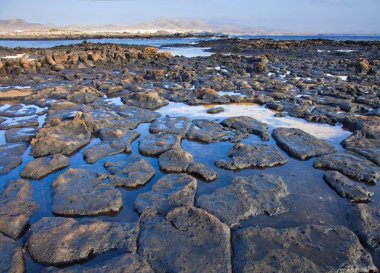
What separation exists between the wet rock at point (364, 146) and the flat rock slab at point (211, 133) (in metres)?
2.19

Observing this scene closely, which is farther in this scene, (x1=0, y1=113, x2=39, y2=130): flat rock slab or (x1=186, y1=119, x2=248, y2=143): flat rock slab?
(x1=0, y1=113, x2=39, y2=130): flat rock slab

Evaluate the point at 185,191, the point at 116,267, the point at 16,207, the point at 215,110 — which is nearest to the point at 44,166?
the point at 16,207

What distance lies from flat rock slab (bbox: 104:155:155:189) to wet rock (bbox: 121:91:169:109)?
4.33 m

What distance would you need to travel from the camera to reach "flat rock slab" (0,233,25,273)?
10.0ft

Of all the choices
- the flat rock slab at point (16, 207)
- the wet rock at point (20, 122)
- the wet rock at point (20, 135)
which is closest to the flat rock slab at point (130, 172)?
the flat rock slab at point (16, 207)

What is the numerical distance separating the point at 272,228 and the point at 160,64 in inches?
749

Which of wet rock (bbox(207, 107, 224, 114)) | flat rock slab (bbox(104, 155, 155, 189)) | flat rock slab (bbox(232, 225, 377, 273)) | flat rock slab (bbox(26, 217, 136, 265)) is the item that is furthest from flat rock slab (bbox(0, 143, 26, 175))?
wet rock (bbox(207, 107, 224, 114))

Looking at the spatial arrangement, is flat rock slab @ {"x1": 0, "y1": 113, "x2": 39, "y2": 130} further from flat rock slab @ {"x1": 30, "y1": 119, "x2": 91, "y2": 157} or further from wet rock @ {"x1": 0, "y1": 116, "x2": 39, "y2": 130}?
flat rock slab @ {"x1": 30, "y1": 119, "x2": 91, "y2": 157}

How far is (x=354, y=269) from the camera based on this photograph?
3.09m

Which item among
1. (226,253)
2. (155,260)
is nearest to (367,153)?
(226,253)

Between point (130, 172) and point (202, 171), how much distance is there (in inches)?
48.2

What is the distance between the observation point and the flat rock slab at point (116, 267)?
9.70ft

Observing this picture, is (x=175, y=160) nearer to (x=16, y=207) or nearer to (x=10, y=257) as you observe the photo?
(x=16, y=207)

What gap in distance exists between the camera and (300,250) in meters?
3.30
